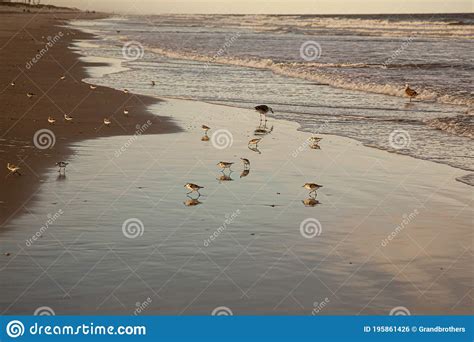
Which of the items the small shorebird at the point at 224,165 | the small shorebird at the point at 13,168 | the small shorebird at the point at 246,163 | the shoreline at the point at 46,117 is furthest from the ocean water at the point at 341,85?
the small shorebird at the point at 13,168

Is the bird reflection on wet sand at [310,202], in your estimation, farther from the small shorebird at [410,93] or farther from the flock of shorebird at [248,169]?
the small shorebird at [410,93]

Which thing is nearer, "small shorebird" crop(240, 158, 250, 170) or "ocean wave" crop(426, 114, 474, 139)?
"small shorebird" crop(240, 158, 250, 170)

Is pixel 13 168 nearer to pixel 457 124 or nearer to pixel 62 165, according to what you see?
pixel 62 165

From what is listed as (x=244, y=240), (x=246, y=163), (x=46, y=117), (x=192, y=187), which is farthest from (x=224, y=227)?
(x=46, y=117)

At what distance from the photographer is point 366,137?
17.7m

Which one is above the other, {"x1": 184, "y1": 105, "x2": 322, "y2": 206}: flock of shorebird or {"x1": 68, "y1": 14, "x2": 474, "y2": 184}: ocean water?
{"x1": 68, "y1": 14, "x2": 474, "y2": 184}: ocean water

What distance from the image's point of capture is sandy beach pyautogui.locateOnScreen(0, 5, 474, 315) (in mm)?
7422

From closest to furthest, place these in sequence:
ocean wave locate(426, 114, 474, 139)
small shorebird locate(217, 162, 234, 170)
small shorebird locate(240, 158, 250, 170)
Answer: small shorebird locate(217, 162, 234, 170) < small shorebird locate(240, 158, 250, 170) < ocean wave locate(426, 114, 474, 139)

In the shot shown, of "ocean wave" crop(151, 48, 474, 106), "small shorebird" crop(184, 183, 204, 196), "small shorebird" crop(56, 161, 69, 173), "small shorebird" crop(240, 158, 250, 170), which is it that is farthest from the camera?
"ocean wave" crop(151, 48, 474, 106)

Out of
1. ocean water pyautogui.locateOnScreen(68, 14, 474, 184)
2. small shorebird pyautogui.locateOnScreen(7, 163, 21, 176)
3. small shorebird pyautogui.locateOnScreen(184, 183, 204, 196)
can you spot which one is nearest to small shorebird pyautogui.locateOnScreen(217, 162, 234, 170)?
small shorebird pyautogui.locateOnScreen(184, 183, 204, 196)

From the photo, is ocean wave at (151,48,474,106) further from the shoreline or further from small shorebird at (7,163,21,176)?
small shorebird at (7,163,21,176)

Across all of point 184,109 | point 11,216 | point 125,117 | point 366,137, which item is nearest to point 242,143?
point 366,137

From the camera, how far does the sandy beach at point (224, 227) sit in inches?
292

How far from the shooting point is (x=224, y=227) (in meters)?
9.84
